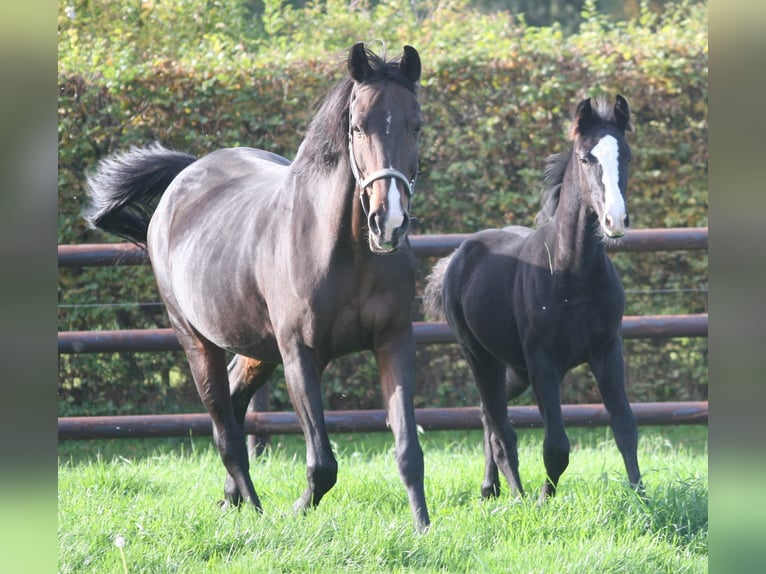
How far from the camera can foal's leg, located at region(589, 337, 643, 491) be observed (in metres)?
4.73

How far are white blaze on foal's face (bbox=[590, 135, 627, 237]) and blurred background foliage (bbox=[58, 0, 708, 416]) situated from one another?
3.25m

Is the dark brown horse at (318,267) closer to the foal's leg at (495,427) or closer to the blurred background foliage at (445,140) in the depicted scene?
the foal's leg at (495,427)

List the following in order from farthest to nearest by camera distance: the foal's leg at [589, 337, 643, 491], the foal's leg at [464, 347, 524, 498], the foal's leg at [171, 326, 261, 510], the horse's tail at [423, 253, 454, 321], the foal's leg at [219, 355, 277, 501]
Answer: the horse's tail at [423, 253, 454, 321] → the foal's leg at [219, 355, 277, 501] → the foal's leg at [464, 347, 524, 498] → the foal's leg at [171, 326, 261, 510] → the foal's leg at [589, 337, 643, 491]

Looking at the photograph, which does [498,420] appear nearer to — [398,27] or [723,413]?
[723,413]

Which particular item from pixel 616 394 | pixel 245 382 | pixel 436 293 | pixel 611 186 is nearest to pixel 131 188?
pixel 245 382

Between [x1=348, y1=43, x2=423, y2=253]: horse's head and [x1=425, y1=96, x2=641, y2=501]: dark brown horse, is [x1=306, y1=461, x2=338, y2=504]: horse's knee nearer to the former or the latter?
[x1=348, y1=43, x2=423, y2=253]: horse's head

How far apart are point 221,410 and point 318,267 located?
139 cm

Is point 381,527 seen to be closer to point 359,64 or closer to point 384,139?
point 384,139

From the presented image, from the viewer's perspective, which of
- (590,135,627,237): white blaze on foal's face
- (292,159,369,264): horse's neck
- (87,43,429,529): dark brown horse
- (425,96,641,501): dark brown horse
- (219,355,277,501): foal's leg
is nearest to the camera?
(87,43,429,529): dark brown horse

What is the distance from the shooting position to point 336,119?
4.12 metres

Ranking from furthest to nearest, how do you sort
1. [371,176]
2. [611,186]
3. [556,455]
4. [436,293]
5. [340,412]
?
[340,412]
[436,293]
[556,455]
[611,186]
[371,176]

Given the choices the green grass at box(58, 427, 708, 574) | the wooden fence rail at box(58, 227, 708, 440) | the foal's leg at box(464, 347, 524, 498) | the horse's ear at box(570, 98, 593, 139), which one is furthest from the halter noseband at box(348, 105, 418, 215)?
the wooden fence rail at box(58, 227, 708, 440)

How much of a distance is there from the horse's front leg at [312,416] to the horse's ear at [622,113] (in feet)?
6.30

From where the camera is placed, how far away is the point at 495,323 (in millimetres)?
5203
